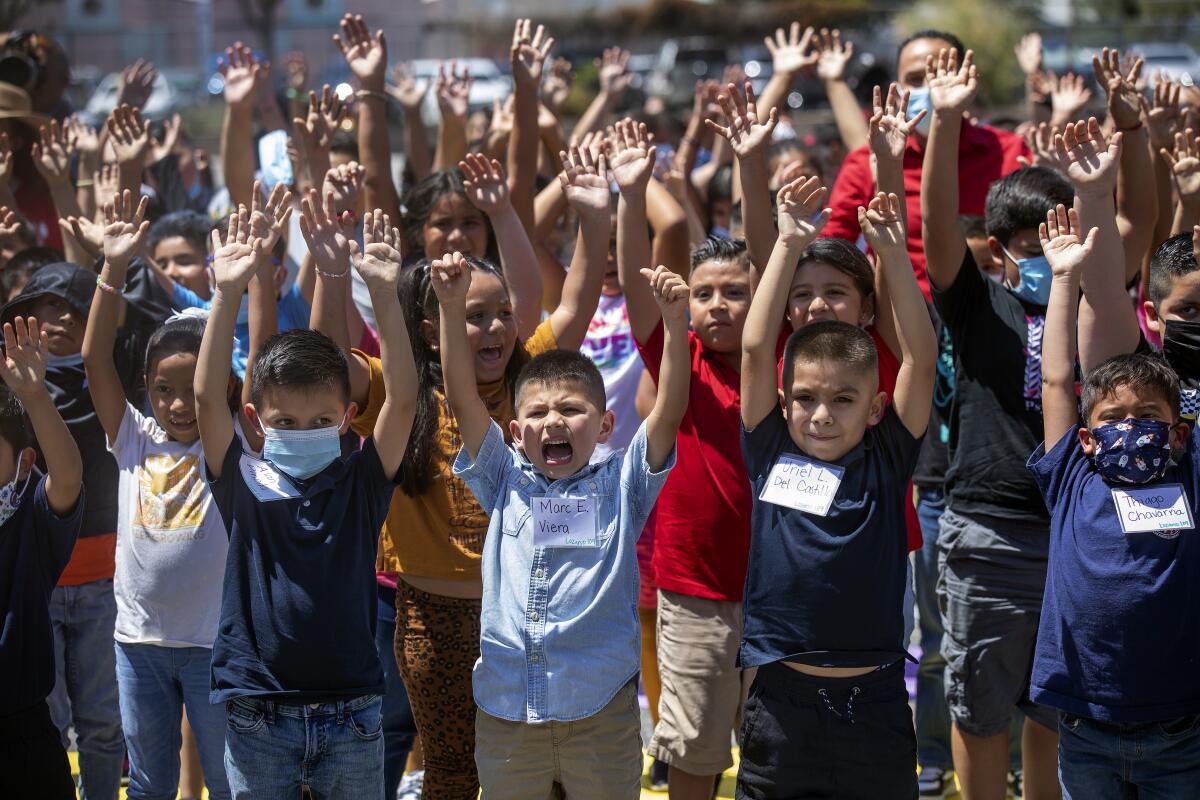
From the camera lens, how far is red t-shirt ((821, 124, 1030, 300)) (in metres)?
5.20

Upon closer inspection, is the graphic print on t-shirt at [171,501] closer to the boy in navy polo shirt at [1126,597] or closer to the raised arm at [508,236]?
the raised arm at [508,236]

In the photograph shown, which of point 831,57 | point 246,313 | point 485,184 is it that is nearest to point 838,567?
point 485,184

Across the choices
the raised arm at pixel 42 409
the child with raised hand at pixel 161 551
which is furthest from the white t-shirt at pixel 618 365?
the raised arm at pixel 42 409

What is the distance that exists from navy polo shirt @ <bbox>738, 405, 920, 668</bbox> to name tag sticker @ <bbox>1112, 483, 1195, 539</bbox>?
53 centimetres

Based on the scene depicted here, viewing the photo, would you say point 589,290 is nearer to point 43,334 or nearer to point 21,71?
point 43,334

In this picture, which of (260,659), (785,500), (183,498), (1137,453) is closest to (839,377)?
(785,500)

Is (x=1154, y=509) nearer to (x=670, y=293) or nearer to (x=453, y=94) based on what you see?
(x=670, y=293)

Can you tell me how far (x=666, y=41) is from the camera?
126ft

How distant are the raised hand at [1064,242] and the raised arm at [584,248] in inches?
50.5

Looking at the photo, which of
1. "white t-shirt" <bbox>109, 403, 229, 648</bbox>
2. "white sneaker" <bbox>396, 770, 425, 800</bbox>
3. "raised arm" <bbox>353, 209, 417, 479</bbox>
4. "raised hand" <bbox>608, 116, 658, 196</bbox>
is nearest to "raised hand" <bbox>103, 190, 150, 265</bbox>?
"white t-shirt" <bbox>109, 403, 229, 648</bbox>

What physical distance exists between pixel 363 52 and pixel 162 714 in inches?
110

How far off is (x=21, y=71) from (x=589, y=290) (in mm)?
4214

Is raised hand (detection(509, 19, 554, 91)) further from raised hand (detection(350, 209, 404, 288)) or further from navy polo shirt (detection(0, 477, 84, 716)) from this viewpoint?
navy polo shirt (detection(0, 477, 84, 716))

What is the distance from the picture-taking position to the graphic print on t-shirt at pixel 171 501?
4.07m
